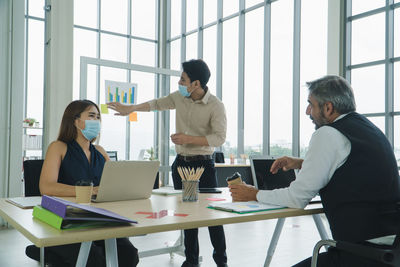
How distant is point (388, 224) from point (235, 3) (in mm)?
7176

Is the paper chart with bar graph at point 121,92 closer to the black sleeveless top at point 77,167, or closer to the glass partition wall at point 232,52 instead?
the glass partition wall at point 232,52

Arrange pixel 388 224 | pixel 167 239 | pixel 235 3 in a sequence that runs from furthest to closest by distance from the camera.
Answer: pixel 235 3, pixel 167 239, pixel 388 224

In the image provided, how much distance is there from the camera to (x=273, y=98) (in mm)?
7086

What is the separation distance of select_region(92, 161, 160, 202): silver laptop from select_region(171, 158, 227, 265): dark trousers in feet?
3.03

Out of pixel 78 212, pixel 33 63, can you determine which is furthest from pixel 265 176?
pixel 33 63

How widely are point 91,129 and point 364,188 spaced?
145 cm

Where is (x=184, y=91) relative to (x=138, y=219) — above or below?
above

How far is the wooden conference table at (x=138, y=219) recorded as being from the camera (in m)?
1.02

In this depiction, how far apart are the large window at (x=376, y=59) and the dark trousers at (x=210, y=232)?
3799mm

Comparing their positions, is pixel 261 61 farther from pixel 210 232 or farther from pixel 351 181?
pixel 351 181

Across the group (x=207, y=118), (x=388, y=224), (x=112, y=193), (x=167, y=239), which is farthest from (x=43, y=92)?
(x=388, y=224)

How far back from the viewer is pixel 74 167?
2.01 meters

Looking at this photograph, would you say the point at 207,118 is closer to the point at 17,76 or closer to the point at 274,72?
the point at 17,76

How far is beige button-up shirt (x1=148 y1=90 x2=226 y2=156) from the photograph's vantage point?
2.66m
